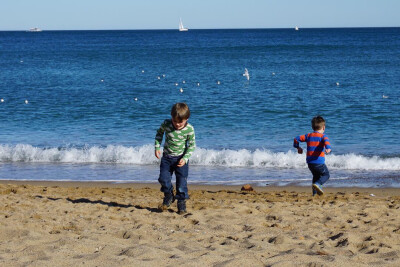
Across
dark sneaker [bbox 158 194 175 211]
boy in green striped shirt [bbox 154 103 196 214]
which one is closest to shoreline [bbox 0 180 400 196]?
dark sneaker [bbox 158 194 175 211]

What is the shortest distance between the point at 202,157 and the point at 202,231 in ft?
27.8

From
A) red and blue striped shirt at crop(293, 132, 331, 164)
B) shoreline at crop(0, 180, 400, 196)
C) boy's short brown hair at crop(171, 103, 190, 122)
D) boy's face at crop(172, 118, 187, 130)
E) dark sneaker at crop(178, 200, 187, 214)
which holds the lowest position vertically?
shoreline at crop(0, 180, 400, 196)

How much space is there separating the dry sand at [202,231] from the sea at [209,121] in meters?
3.90

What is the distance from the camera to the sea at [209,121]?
13852 millimetres

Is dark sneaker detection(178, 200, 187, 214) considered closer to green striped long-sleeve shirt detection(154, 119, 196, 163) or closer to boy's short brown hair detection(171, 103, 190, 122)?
green striped long-sleeve shirt detection(154, 119, 196, 163)

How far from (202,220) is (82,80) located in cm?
3276

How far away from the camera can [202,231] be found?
6.55 metres

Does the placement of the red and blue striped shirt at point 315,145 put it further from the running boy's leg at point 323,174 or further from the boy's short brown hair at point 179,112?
the boy's short brown hair at point 179,112

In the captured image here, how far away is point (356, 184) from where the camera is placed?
1195 centimetres

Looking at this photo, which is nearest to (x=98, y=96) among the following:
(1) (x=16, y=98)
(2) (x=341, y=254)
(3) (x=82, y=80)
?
(1) (x=16, y=98)

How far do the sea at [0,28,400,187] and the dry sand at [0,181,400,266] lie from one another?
12.8ft

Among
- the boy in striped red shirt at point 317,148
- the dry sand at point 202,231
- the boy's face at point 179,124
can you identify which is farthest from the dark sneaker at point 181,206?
the boy in striped red shirt at point 317,148

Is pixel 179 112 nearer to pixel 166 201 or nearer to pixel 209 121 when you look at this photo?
pixel 166 201

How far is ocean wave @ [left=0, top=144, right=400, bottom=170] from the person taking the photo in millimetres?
14205
